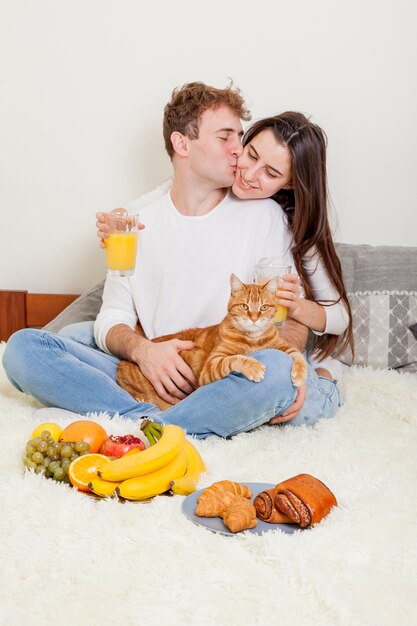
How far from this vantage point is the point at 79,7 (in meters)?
2.87

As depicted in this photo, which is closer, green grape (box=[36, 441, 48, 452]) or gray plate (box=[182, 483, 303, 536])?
gray plate (box=[182, 483, 303, 536])

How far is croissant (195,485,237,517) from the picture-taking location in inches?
57.8

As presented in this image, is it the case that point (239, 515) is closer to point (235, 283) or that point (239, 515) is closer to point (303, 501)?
point (303, 501)

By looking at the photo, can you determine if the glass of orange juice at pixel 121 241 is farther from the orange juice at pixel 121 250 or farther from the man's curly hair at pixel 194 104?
the man's curly hair at pixel 194 104

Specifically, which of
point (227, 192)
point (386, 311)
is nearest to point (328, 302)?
point (386, 311)

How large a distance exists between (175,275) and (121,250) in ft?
1.28

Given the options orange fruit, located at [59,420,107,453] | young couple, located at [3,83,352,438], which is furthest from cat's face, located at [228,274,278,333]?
orange fruit, located at [59,420,107,453]

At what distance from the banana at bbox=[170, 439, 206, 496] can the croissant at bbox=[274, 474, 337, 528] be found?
9.0 inches

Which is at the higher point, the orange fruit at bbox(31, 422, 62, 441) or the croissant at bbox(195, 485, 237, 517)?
the croissant at bbox(195, 485, 237, 517)

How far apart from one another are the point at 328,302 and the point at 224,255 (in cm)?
39

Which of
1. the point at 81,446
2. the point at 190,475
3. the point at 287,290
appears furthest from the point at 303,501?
the point at 287,290

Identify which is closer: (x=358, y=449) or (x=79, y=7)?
(x=358, y=449)

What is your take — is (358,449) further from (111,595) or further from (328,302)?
(111,595)

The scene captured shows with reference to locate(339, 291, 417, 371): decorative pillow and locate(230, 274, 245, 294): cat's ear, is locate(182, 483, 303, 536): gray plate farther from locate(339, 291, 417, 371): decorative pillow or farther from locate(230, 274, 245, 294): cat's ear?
locate(339, 291, 417, 371): decorative pillow
